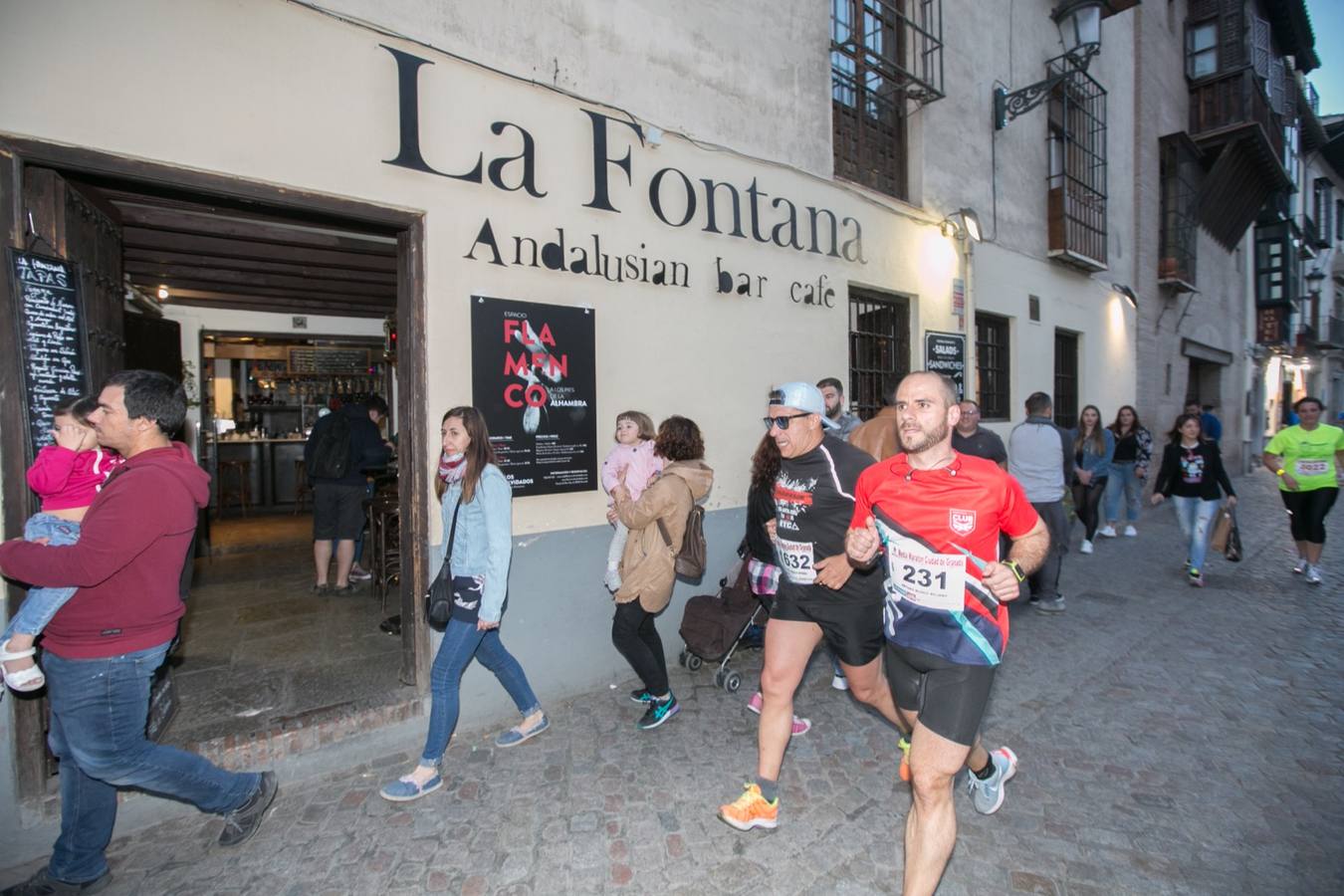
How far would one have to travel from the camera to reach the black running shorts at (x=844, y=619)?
129 inches

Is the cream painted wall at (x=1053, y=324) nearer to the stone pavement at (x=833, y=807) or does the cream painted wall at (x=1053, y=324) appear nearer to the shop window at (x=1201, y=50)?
the stone pavement at (x=833, y=807)

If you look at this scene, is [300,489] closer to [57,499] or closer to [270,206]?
[270,206]

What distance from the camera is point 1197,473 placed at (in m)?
7.49

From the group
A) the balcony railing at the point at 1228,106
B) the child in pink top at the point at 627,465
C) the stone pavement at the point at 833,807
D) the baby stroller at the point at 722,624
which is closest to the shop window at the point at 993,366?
the stone pavement at the point at 833,807

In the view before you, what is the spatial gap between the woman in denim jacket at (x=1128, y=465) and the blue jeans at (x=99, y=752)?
10585 millimetres

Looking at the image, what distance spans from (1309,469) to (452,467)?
338 inches

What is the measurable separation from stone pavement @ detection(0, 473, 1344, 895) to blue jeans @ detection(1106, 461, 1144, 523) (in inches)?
214

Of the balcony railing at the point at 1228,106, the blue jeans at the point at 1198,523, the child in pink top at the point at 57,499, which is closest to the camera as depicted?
the child in pink top at the point at 57,499

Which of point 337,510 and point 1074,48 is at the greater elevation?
point 1074,48

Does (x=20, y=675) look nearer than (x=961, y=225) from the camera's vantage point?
Yes

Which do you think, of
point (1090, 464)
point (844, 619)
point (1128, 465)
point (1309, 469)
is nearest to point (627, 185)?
point (844, 619)

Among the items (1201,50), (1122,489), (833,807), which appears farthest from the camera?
(1201,50)

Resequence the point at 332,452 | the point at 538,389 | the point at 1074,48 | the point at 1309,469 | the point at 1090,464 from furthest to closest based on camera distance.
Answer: the point at 1090,464 < the point at 1074,48 < the point at 1309,469 < the point at 332,452 < the point at 538,389

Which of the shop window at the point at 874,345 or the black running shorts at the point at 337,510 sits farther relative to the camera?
the shop window at the point at 874,345
